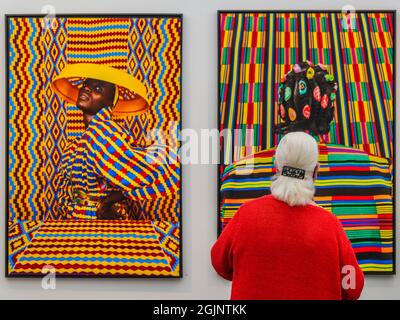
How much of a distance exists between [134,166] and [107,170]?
12 cm

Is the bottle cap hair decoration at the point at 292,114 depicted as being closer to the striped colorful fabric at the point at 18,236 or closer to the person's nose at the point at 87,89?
the person's nose at the point at 87,89

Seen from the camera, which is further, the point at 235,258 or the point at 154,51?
the point at 154,51

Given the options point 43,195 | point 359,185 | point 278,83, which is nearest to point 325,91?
point 278,83

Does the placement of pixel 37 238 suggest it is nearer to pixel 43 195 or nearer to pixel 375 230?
pixel 43 195

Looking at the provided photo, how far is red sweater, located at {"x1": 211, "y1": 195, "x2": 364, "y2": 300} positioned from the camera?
119 centimetres

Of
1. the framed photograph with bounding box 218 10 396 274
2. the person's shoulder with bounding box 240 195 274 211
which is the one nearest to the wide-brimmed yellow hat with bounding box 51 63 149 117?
the framed photograph with bounding box 218 10 396 274

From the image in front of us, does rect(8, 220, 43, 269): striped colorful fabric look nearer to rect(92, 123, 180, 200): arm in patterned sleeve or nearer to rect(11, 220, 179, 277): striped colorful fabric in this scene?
rect(11, 220, 179, 277): striped colorful fabric

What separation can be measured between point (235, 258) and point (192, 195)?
0.73m

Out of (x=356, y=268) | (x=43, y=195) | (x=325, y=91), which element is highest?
(x=325, y=91)

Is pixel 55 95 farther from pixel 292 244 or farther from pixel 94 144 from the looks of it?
pixel 292 244

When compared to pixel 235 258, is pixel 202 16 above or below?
above

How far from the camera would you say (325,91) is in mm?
1904

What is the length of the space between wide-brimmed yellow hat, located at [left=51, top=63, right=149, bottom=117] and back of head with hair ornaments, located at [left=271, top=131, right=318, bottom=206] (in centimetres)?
86

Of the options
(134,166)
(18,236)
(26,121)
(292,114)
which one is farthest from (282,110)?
(18,236)
